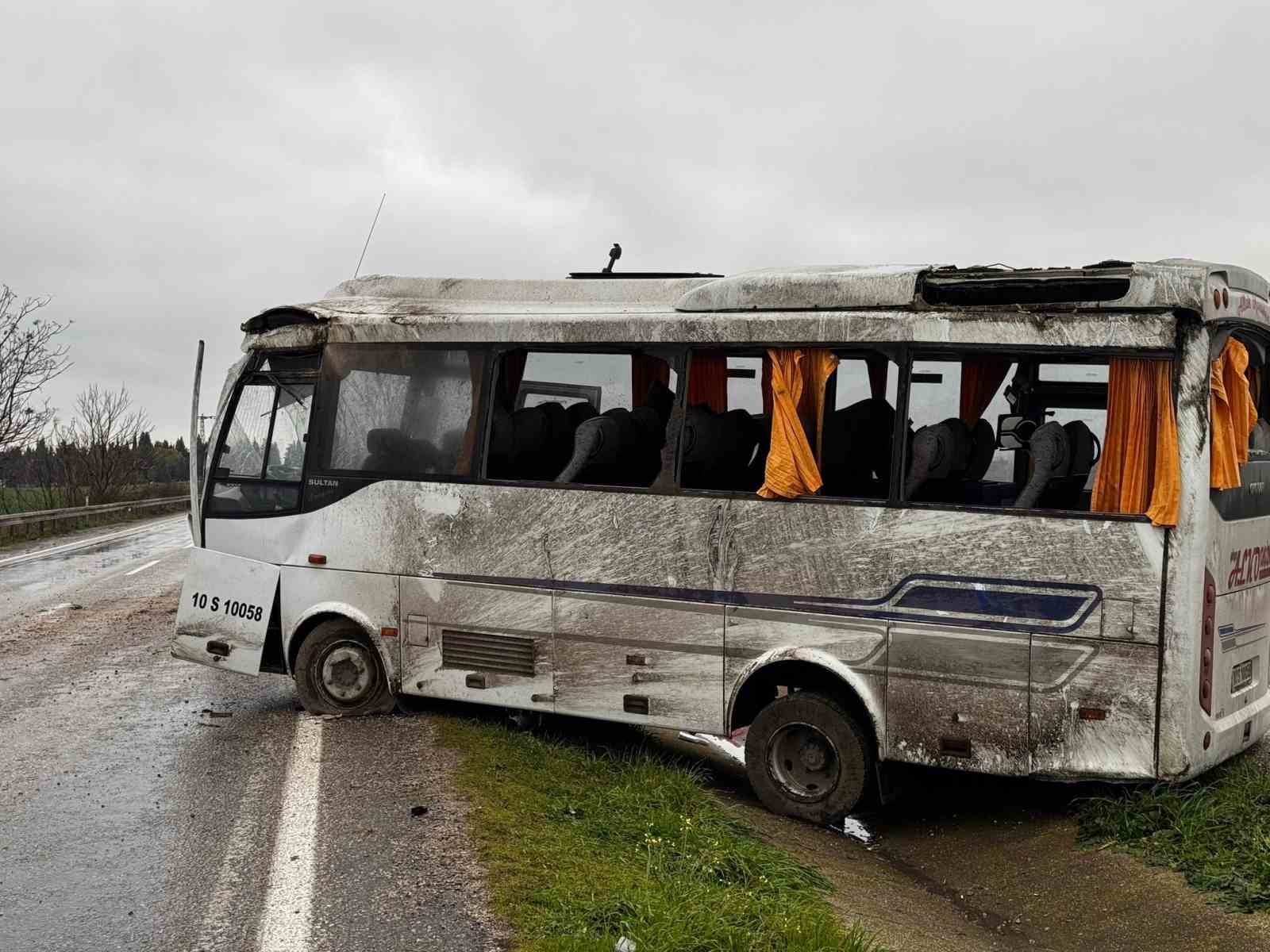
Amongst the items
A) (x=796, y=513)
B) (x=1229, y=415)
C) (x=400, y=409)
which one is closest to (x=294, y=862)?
(x=796, y=513)

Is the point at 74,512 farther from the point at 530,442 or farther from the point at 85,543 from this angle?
the point at 530,442

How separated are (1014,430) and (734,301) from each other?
1.89 metres

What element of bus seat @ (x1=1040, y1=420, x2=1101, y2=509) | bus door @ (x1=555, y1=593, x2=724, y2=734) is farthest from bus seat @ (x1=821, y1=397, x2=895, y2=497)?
bus door @ (x1=555, y1=593, x2=724, y2=734)

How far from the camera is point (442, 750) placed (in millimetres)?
8414

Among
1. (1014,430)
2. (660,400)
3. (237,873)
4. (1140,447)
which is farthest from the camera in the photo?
(660,400)

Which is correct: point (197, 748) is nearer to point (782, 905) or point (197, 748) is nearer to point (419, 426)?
point (419, 426)

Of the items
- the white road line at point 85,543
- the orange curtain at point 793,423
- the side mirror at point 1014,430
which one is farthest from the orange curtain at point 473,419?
the white road line at point 85,543

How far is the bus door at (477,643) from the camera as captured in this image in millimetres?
8891

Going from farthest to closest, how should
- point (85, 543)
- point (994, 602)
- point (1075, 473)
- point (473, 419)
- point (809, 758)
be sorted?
point (85, 543) → point (473, 419) → point (809, 758) → point (1075, 473) → point (994, 602)

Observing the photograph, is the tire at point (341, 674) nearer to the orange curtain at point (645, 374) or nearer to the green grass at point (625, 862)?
the green grass at point (625, 862)

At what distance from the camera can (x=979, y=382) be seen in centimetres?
772

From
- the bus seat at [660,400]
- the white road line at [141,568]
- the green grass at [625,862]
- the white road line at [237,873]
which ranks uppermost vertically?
the bus seat at [660,400]

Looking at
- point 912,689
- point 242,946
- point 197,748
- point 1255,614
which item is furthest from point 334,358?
point 1255,614

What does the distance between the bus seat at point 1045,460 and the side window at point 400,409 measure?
3.78 meters
